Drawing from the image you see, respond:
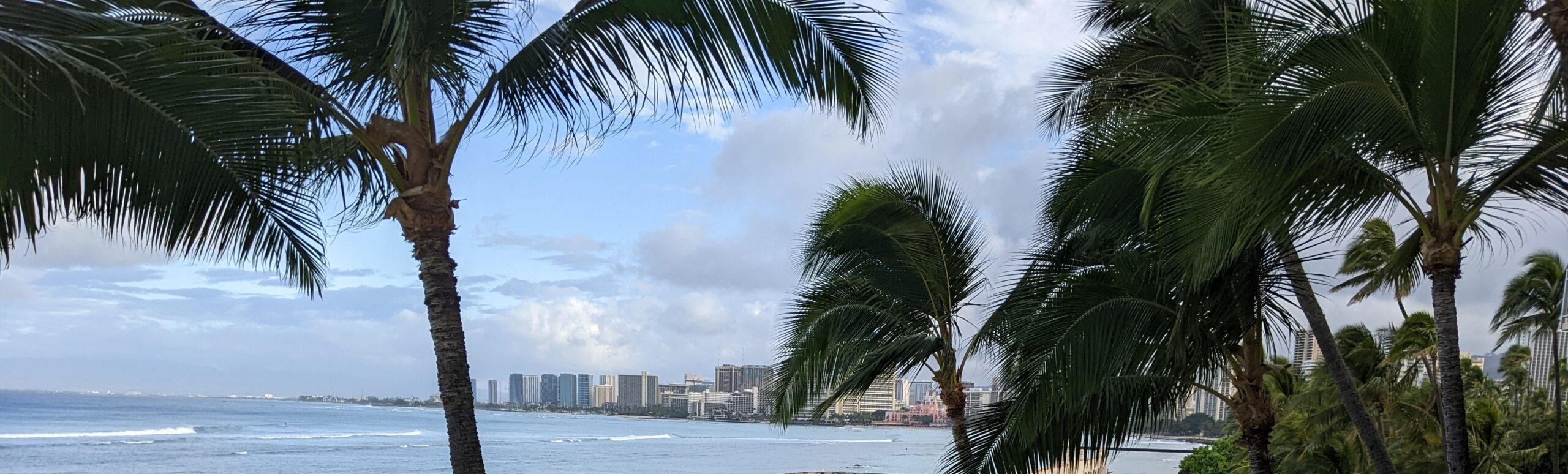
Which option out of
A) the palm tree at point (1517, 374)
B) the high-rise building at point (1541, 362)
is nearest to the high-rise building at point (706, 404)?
the palm tree at point (1517, 374)

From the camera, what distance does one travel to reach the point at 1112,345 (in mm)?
6473

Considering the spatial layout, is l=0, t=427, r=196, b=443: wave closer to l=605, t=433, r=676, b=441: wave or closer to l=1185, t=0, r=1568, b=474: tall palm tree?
l=605, t=433, r=676, b=441: wave

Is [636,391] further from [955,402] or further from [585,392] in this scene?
[955,402]

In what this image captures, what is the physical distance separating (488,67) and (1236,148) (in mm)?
2908

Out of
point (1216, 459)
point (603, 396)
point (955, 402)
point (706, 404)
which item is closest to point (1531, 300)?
point (1216, 459)

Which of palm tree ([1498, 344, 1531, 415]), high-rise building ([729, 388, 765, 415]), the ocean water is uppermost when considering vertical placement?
palm tree ([1498, 344, 1531, 415])

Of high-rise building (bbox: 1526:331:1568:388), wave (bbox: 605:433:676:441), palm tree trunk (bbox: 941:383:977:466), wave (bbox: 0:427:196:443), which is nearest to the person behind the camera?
palm tree trunk (bbox: 941:383:977:466)

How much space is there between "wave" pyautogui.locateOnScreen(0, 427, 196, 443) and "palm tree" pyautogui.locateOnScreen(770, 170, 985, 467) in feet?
176

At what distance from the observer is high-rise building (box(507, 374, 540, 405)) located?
119 m

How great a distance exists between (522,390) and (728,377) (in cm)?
6761

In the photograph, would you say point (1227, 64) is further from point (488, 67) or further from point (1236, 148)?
point (488, 67)

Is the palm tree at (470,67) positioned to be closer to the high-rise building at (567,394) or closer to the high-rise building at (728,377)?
the high-rise building at (728,377)

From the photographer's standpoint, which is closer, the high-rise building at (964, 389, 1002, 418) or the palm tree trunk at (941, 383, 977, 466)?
the high-rise building at (964, 389, 1002, 418)

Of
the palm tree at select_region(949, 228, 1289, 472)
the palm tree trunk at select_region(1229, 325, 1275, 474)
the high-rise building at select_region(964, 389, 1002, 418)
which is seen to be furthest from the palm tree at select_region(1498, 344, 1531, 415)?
the palm tree at select_region(949, 228, 1289, 472)
